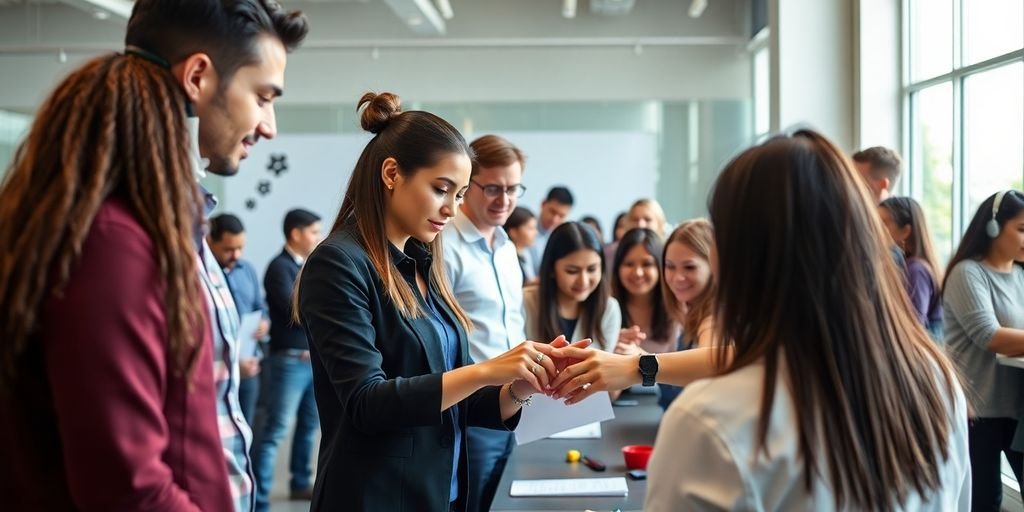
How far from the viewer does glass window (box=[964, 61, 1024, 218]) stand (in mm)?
3844

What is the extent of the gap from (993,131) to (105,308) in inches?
164

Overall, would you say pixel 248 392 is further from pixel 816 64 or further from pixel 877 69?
pixel 877 69

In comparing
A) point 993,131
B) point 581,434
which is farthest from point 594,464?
point 993,131

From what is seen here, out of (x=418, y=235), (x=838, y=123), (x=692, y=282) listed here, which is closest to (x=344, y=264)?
(x=418, y=235)

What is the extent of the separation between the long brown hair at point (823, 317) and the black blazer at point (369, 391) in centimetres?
69

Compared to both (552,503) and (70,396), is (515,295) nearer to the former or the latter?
(552,503)

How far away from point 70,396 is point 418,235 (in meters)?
0.94

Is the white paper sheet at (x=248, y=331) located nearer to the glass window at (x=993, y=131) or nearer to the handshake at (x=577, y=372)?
the handshake at (x=577, y=372)

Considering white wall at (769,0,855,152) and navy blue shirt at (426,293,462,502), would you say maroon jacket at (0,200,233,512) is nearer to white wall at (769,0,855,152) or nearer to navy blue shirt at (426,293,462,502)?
navy blue shirt at (426,293,462,502)

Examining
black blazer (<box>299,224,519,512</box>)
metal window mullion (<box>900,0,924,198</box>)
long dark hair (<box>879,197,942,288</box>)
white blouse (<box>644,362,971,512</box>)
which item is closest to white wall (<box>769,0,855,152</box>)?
metal window mullion (<box>900,0,924,198</box>)

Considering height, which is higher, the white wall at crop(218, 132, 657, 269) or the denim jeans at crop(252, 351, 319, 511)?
the white wall at crop(218, 132, 657, 269)

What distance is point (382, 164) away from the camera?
70.4 inches

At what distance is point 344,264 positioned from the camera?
159cm

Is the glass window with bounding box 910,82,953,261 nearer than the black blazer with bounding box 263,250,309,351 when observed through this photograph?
Yes
